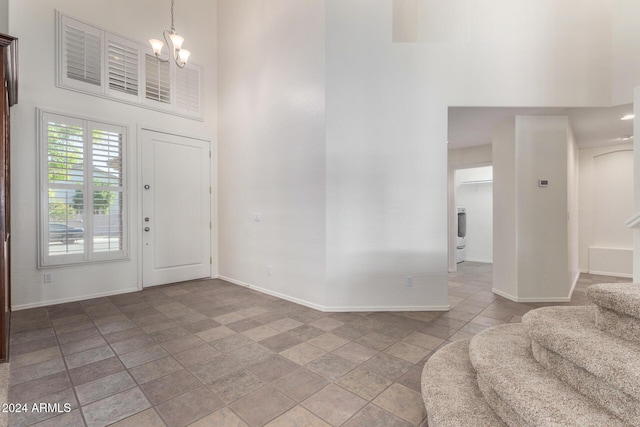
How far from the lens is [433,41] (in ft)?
11.8

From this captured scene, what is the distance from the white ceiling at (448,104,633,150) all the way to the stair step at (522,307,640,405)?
2772 mm

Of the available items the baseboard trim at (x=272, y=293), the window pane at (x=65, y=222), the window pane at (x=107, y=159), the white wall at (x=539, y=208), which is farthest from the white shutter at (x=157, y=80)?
the white wall at (x=539, y=208)

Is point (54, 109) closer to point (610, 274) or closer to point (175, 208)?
point (175, 208)

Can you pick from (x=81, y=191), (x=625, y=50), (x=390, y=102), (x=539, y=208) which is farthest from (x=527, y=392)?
(x=81, y=191)

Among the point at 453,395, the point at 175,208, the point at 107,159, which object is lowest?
the point at 453,395

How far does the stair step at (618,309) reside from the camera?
129 cm

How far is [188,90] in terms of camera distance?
4.95 meters

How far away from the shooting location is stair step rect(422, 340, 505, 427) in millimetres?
1396

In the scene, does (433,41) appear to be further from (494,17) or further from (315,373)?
(315,373)

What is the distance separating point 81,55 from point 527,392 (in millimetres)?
5860

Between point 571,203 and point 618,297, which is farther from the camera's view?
point 571,203

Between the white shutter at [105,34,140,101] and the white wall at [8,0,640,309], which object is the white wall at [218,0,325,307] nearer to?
the white wall at [8,0,640,309]

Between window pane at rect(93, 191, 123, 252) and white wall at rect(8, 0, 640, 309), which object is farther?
window pane at rect(93, 191, 123, 252)

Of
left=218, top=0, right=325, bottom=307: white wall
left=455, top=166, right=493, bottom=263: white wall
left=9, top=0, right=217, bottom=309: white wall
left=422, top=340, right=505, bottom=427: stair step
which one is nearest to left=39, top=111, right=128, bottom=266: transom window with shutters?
left=9, top=0, right=217, bottom=309: white wall
